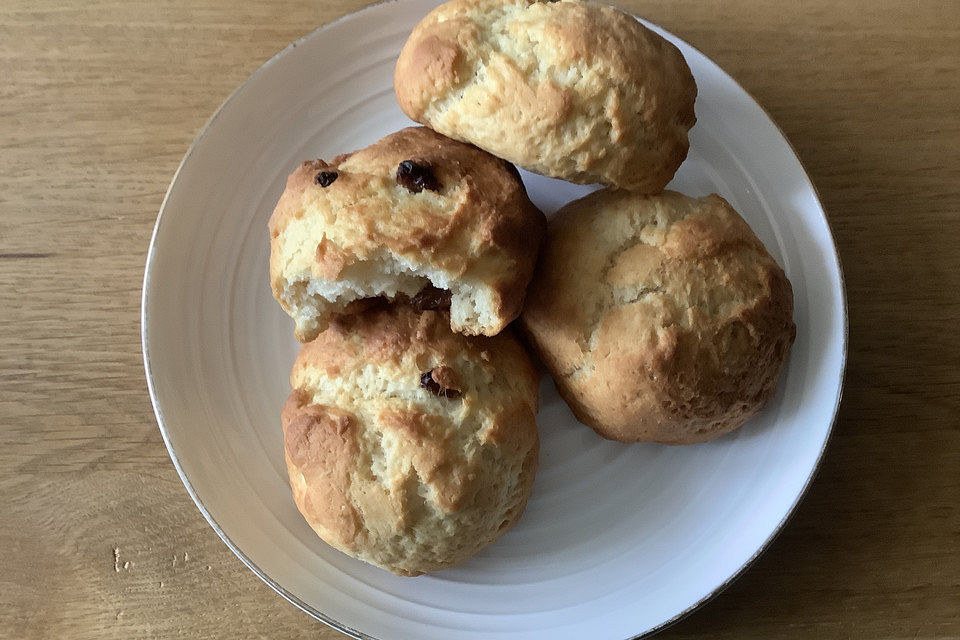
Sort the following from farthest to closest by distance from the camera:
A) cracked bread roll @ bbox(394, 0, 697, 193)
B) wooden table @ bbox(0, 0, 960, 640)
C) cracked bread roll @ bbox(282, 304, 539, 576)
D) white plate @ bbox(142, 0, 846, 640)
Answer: wooden table @ bbox(0, 0, 960, 640) < white plate @ bbox(142, 0, 846, 640) < cracked bread roll @ bbox(282, 304, 539, 576) < cracked bread roll @ bbox(394, 0, 697, 193)

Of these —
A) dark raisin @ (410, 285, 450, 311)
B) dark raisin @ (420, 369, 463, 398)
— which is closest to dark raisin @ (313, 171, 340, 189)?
dark raisin @ (410, 285, 450, 311)

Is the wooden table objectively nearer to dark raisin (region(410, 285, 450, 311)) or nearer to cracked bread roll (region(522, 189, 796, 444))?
cracked bread roll (region(522, 189, 796, 444))

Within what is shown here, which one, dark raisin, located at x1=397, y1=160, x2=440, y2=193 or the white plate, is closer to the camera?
dark raisin, located at x1=397, y1=160, x2=440, y2=193

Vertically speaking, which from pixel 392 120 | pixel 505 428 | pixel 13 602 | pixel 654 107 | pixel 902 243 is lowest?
pixel 13 602

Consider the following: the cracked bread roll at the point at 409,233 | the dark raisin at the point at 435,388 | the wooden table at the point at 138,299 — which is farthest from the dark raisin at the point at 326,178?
the wooden table at the point at 138,299

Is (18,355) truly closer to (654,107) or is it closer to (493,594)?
(493,594)

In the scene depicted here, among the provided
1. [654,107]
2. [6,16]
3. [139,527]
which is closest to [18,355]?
[139,527]
